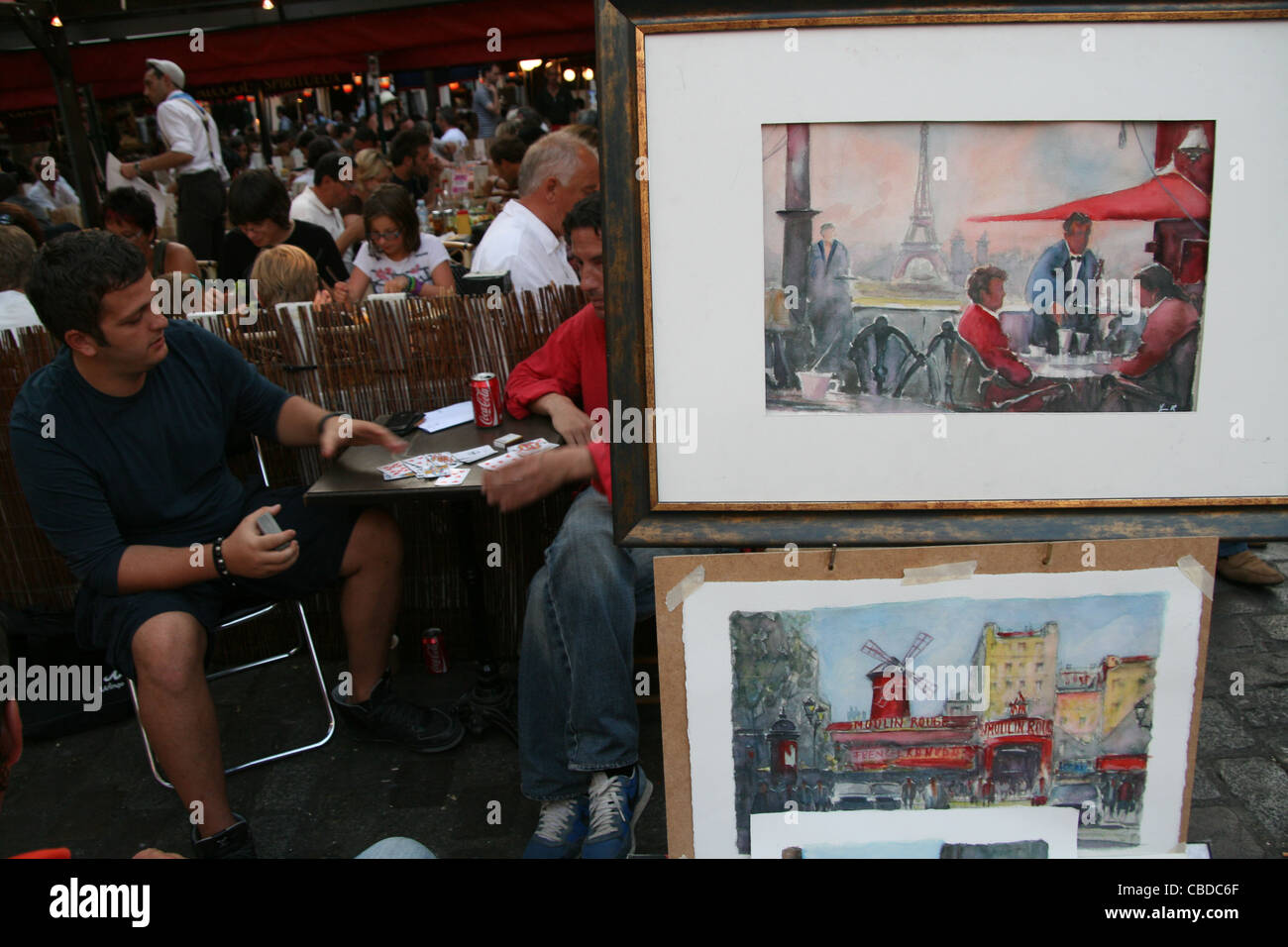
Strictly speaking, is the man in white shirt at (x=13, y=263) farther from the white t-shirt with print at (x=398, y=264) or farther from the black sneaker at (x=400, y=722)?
the black sneaker at (x=400, y=722)

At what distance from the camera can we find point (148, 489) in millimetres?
2781

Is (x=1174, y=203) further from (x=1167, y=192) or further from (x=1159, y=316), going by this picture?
(x=1159, y=316)

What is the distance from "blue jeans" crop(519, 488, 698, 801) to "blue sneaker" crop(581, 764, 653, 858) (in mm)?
52

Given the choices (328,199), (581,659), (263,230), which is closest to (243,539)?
(581,659)

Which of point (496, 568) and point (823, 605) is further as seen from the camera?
point (496, 568)

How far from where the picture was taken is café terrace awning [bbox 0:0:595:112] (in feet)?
30.1

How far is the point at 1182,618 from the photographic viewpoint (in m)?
1.25

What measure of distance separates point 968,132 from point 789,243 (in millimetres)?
235

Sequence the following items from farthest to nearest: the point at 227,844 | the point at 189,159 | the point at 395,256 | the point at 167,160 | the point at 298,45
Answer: the point at 298,45
the point at 189,159
the point at 167,160
the point at 395,256
the point at 227,844

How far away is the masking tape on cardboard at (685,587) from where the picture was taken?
1230 mm

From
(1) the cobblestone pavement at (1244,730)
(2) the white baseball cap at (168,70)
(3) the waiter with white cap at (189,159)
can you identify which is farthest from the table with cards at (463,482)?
(2) the white baseball cap at (168,70)

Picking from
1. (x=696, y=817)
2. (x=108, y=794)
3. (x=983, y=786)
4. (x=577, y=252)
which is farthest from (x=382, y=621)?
(x=983, y=786)

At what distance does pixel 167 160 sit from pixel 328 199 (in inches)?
57.5
